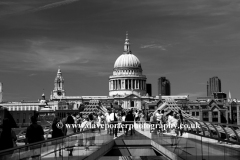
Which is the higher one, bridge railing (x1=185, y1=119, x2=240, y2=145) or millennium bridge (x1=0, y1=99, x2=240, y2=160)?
bridge railing (x1=185, y1=119, x2=240, y2=145)

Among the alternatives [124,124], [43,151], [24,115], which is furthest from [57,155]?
[24,115]

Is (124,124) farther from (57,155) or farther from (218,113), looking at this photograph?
(218,113)

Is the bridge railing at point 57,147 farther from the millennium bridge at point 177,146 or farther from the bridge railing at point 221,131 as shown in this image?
the bridge railing at point 221,131

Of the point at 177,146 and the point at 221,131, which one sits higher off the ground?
the point at 221,131

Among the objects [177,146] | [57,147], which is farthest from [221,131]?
[57,147]

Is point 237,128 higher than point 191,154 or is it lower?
higher

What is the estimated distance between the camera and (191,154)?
1509 centimetres

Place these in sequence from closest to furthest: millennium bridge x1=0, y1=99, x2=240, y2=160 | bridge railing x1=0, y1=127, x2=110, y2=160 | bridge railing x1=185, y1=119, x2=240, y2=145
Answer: bridge railing x1=0, y1=127, x2=110, y2=160
millennium bridge x1=0, y1=99, x2=240, y2=160
bridge railing x1=185, y1=119, x2=240, y2=145

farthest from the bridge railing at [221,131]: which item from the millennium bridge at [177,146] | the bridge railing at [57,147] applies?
the bridge railing at [57,147]

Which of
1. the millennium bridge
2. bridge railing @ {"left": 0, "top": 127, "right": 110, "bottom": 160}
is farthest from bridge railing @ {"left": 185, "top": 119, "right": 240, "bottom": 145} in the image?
bridge railing @ {"left": 0, "top": 127, "right": 110, "bottom": 160}

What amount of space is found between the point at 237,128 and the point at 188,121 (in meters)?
7.48

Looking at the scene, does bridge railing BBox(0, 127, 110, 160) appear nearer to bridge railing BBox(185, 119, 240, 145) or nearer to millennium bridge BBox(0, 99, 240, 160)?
millennium bridge BBox(0, 99, 240, 160)

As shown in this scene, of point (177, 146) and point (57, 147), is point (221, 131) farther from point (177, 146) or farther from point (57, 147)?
point (57, 147)

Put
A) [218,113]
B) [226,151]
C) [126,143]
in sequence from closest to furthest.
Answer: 1. [226,151]
2. [126,143]
3. [218,113]
